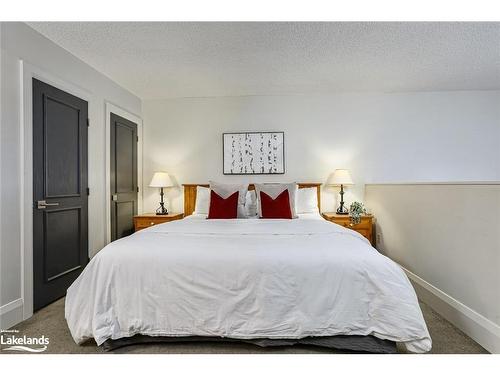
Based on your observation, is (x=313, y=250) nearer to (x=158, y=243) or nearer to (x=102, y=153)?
(x=158, y=243)

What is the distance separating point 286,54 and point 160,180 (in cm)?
240

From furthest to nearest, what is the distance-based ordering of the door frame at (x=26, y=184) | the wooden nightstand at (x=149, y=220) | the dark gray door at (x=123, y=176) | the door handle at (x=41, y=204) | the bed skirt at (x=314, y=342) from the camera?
the wooden nightstand at (x=149, y=220) → the dark gray door at (x=123, y=176) → the door handle at (x=41, y=204) → the door frame at (x=26, y=184) → the bed skirt at (x=314, y=342)

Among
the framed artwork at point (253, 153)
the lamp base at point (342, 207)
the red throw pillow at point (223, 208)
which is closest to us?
the red throw pillow at point (223, 208)

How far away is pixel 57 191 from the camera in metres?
2.55

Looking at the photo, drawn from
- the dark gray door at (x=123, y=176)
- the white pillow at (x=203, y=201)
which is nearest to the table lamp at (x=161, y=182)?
the dark gray door at (x=123, y=176)

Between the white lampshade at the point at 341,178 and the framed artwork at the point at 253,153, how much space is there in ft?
2.46

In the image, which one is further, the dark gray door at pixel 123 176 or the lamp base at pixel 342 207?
the lamp base at pixel 342 207

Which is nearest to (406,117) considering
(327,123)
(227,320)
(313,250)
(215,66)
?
(327,123)

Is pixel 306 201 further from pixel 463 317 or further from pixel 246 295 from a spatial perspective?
pixel 246 295

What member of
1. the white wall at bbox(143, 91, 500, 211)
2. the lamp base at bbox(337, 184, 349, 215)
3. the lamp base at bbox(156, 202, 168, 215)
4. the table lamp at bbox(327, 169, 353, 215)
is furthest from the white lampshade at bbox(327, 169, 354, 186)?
the lamp base at bbox(156, 202, 168, 215)

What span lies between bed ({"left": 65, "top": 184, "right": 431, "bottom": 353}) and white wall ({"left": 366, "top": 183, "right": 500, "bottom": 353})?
0.61 m

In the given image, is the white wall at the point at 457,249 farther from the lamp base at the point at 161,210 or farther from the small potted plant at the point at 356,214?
the lamp base at the point at 161,210

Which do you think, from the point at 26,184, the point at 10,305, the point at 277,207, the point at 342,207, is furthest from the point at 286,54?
the point at 10,305

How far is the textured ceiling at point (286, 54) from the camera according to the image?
235 cm
